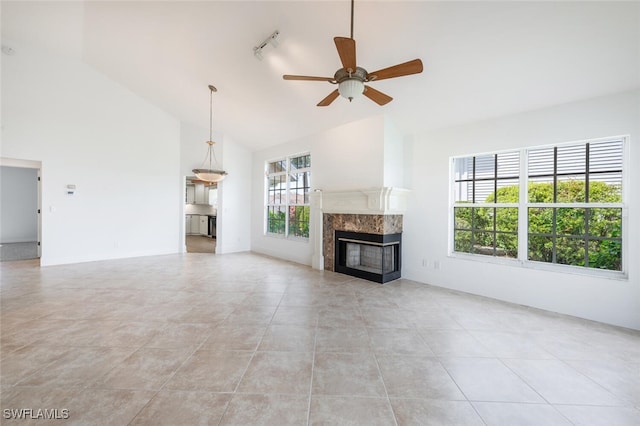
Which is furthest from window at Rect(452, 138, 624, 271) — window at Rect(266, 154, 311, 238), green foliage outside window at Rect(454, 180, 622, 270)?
window at Rect(266, 154, 311, 238)

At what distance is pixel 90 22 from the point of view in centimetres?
422

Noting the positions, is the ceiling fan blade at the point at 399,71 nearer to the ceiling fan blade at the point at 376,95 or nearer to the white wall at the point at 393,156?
the ceiling fan blade at the point at 376,95

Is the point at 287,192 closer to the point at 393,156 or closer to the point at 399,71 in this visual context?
the point at 393,156

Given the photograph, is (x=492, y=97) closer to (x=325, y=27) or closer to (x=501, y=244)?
(x=501, y=244)

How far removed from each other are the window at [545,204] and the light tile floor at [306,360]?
0.83 m

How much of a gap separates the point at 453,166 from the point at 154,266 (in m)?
6.19

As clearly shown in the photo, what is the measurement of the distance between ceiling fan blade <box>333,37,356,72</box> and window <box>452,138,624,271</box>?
2.92 m

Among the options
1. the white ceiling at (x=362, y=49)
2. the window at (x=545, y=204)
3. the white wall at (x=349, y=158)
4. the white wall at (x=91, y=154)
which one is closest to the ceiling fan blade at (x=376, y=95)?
the white ceiling at (x=362, y=49)

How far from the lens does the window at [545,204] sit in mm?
3082

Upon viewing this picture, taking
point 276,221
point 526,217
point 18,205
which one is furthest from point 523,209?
point 18,205

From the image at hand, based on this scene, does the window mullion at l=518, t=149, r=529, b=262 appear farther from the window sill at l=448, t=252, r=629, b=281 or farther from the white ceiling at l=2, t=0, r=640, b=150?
the white ceiling at l=2, t=0, r=640, b=150

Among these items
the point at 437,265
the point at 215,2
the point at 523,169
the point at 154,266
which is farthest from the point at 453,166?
the point at 154,266

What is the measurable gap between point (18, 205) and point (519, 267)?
42.0 feet

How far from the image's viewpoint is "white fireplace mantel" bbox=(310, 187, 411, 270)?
4.31 meters
